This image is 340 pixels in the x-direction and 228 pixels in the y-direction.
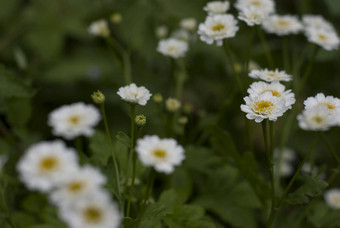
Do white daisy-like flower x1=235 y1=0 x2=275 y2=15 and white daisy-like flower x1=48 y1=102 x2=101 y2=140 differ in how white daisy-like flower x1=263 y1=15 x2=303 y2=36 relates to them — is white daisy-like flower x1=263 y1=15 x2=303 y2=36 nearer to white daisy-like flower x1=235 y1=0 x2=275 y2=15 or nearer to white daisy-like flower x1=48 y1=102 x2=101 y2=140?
white daisy-like flower x1=235 y1=0 x2=275 y2=15

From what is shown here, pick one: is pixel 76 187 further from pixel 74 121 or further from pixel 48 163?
pixel 74 121

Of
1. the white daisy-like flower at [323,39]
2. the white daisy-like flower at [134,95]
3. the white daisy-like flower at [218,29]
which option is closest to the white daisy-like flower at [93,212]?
the white daisy-like flower at [134,95]

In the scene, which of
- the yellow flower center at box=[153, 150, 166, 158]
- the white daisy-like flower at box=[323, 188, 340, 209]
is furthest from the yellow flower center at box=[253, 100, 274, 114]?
the white daisy-like flower at box=[323, 188, 340, 209]

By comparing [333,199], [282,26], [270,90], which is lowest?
[333,199]

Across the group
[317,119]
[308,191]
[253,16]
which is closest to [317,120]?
[317,119]

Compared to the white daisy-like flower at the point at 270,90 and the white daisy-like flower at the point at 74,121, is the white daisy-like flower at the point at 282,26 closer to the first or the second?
the white daisy-like flower at the point at 270,90

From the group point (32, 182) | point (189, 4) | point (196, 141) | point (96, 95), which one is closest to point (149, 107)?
point (196, 141)
